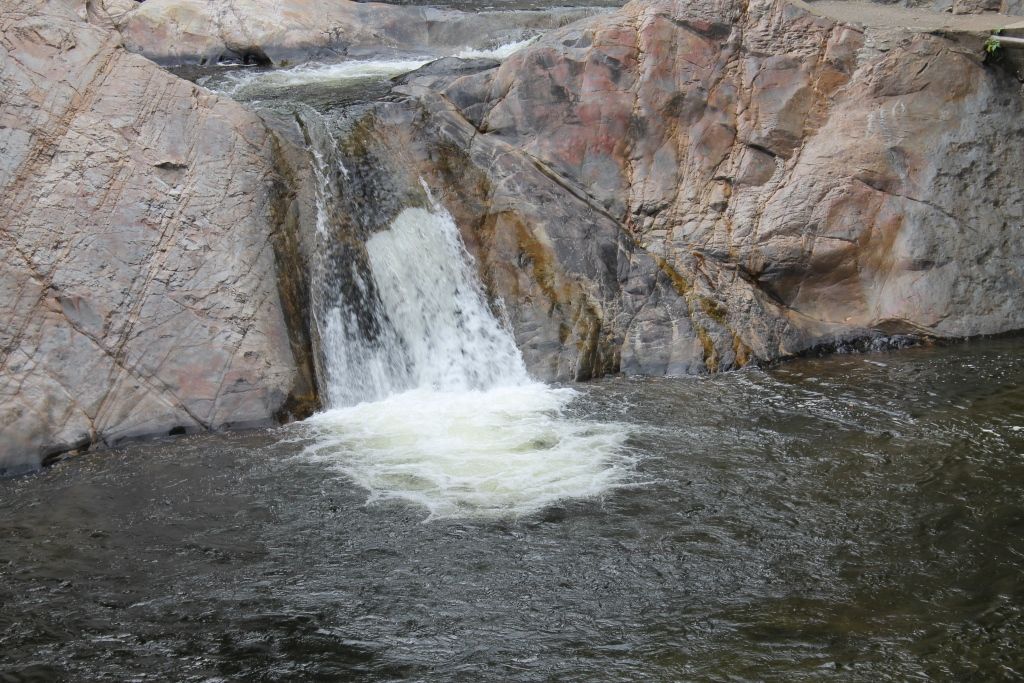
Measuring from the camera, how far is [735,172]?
10016 millimetres

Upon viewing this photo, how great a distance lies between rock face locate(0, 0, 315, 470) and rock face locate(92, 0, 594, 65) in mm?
4115

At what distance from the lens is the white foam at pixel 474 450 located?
6477 mm

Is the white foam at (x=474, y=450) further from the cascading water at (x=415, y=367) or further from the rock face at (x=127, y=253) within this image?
the rock face at (x=127, y=253)

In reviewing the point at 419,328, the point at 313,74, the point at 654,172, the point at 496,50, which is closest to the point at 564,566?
the point at 419,328

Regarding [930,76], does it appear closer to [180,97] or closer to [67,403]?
[180,97]

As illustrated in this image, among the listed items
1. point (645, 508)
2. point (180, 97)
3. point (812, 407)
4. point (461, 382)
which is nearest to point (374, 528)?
point (645, 508)

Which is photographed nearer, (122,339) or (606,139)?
(122,339)

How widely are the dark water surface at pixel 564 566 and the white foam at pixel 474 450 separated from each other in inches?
7.1

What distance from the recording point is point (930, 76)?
10062 millimetres

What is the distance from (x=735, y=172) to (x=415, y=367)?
3806 mm

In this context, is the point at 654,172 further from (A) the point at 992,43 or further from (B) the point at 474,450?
(B) the point at 474,450

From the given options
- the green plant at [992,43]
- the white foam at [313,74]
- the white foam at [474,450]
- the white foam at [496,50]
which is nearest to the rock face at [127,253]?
the white foam at [474,450]

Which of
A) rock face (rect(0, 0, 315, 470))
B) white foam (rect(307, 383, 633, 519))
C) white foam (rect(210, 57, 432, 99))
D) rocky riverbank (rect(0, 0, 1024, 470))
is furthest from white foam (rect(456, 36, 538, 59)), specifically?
white foam (rect(307, 383, 633, 519))

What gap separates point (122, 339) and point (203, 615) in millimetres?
3504
